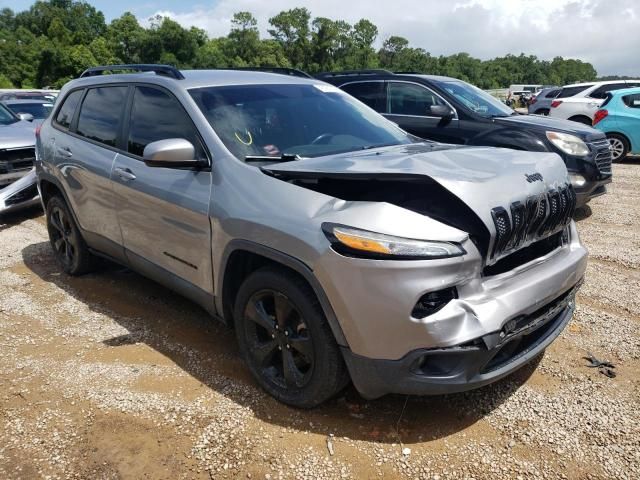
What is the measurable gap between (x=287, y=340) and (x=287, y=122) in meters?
1.44

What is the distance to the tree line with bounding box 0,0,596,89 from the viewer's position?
49938 millimetres

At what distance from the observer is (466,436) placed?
8.67ft

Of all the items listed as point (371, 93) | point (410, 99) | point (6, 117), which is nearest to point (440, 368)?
point (410, 99)

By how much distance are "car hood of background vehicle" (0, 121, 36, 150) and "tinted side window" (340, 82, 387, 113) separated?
458cm

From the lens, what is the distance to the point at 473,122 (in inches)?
268

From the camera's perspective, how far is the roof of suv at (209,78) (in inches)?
139

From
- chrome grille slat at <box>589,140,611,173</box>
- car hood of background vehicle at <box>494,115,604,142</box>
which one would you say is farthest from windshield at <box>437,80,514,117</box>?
chrome grille slat at <box>589,140,611,173</box>

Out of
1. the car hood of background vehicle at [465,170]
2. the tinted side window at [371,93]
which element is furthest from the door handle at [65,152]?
the tinted side window at [371,93]

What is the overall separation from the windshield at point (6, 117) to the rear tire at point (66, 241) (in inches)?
165

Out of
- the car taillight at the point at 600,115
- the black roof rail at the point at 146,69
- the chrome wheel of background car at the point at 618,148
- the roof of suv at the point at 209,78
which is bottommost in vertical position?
the chrome wheel of background car at the point at 618,148

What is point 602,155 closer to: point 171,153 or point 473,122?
point 473,122

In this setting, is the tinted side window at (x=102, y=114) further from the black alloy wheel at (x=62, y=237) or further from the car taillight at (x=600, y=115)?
the car taillight at (x=600, y=115)

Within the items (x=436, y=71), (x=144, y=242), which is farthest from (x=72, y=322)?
(x=436, y=71)

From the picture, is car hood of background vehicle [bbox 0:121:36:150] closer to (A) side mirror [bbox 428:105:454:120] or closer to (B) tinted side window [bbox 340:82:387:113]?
(B) tinted side window [bbox 340:82:387:113]
